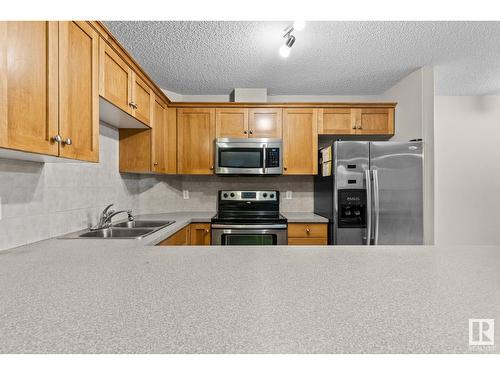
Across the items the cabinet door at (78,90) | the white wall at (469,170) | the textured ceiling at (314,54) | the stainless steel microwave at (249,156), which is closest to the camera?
the cabinet door at (78,90)

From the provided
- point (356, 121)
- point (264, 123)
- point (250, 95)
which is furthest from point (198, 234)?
point (356, 121)

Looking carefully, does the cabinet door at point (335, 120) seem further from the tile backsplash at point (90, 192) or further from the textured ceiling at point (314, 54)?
the tile backsplash at point (90, 192)

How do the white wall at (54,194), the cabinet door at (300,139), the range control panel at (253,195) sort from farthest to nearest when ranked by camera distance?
1. the range control panel at (253,195)
2. the cabinet door at (300,139)
3. the white wall at (54,194)

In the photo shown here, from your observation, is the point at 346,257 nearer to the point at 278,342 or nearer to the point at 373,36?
the point at 278,342

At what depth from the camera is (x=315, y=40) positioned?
2.18 m

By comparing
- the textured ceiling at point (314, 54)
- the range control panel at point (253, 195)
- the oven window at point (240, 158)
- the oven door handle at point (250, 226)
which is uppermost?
the textured ceiling at point (314, 54)

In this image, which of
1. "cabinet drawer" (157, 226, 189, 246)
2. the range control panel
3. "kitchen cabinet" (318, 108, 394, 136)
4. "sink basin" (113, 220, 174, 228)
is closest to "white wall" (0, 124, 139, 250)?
"sink basin" (113, 220, 174, 228)

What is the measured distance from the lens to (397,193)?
8.60 feet

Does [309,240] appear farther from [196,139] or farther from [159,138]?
[159,138]

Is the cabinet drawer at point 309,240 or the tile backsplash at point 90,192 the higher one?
the tile backsplash at point 90,192

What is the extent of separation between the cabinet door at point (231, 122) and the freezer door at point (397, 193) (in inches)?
55.5

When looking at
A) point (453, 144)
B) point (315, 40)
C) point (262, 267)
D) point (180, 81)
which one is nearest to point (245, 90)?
point (180, 81)

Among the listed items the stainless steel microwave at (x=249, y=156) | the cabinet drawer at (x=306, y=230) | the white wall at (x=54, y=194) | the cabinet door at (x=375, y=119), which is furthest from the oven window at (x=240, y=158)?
the cabinet door at (x=375, y=119)

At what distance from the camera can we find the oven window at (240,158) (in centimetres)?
299
